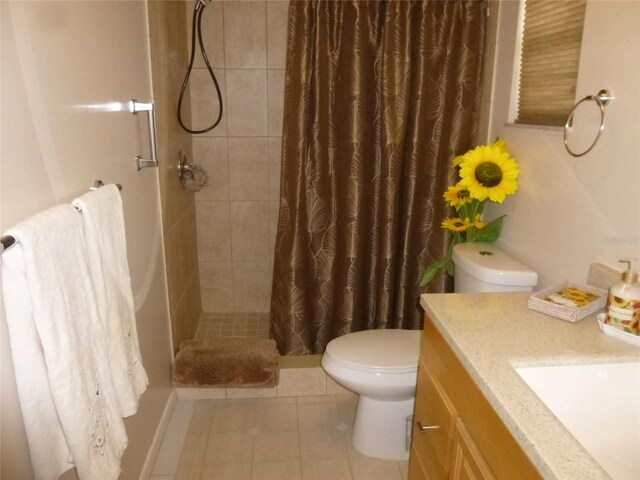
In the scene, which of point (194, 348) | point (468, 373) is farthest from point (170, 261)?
point (468, 373)

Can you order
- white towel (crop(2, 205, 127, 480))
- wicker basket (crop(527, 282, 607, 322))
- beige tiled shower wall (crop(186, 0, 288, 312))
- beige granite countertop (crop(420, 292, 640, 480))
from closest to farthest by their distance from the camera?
beige granite countertop (crop(420, 292, 640, 480)) < white towel (crop(2, 205, 127, 480)) < wicker basket (crop(527, 282, 607, 322)) < beige tiled shower wall (crop(186, 0, 288, 312))

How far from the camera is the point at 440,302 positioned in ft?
4.34

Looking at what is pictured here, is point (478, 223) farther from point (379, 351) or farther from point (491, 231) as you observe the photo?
point (379, 351)

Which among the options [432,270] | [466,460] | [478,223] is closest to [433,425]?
[466,460]

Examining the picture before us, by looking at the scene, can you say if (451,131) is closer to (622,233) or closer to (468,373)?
(622,233)

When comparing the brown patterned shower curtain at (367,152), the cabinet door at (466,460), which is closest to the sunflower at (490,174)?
the brown patterned shower curtain at (367,152)

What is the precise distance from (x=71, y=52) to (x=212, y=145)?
1.59 metres

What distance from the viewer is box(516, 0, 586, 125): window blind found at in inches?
64.6

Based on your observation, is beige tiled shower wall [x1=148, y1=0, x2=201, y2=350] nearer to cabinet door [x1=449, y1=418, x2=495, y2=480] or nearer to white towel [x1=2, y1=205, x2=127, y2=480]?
white towel [x1=2, y1=205, x2=127, y2=480]

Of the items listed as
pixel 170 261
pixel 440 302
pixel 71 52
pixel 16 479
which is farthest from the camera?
pixel 170 261

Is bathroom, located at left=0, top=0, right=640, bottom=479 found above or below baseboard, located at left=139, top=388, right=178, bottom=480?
above

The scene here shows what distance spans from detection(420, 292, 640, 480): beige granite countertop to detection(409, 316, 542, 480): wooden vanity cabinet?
0.04m

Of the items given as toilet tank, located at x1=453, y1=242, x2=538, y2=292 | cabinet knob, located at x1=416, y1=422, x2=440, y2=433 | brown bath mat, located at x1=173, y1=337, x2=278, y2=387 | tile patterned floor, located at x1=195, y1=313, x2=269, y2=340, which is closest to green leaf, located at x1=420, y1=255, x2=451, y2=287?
toilet tank, located at x1=453, y1=242, x2=538, y2=292

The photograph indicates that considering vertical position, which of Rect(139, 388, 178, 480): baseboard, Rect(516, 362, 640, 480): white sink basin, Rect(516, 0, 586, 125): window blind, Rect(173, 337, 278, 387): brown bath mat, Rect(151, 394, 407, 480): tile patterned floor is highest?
Rect(516, 0, 586, 125): window blind
